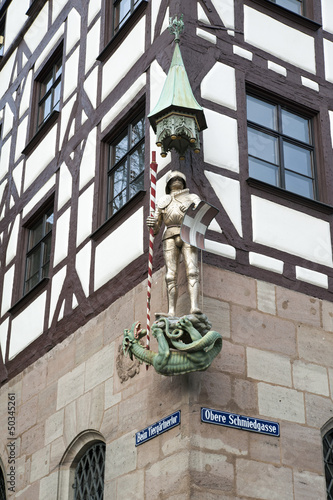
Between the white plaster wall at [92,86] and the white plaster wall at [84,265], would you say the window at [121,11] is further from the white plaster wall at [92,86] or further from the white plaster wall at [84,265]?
the white plaster wall at [84,265]

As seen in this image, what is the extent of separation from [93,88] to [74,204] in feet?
5.72

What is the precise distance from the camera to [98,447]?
11.4 m

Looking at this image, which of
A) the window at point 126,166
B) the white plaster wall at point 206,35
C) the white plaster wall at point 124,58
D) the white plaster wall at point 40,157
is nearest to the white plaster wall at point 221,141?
the white plaster wall at point 206,35

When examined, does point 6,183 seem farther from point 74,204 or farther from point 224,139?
point 224,139

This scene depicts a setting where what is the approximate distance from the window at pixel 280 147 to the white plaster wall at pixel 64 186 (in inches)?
120

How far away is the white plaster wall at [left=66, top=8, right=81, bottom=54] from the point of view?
15.1 m

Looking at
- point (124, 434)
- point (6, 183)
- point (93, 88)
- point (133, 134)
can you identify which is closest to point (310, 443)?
point (124, 434)

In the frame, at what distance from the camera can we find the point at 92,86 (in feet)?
45.7

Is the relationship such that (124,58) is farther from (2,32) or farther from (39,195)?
(2,32)

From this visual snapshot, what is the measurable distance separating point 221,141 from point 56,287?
3363 millimetres

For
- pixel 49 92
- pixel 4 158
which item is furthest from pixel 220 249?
pixel 4 158

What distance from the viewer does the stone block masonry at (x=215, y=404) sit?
955 cm

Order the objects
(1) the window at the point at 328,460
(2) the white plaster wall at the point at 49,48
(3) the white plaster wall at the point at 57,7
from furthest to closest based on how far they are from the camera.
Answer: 1. (3) the white plaster wall at the point at 57,7
2. (2) the white plaster wall at the point at 49,48
3. (1) the window at the point at 328,460

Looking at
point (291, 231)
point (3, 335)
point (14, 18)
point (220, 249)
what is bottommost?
point (220, 249)
